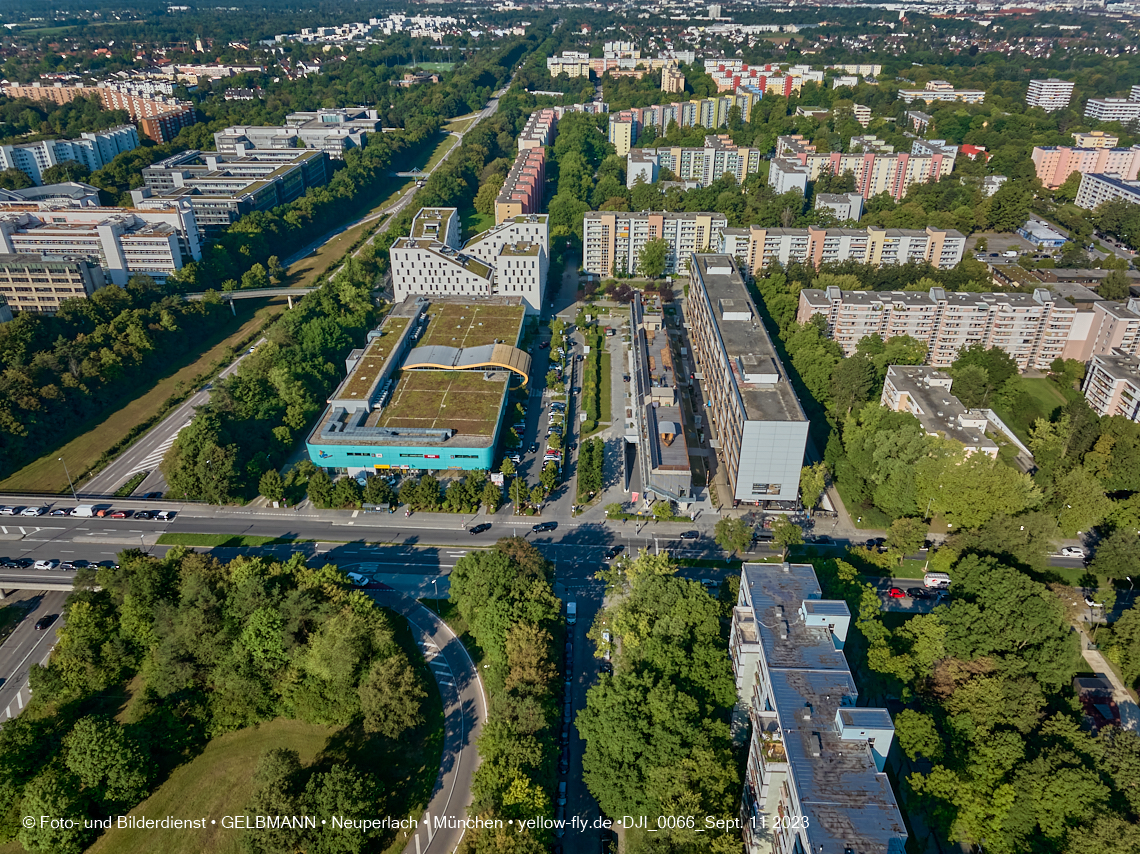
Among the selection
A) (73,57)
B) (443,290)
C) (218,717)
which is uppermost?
(73,57)

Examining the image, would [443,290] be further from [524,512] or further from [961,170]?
[961,170]

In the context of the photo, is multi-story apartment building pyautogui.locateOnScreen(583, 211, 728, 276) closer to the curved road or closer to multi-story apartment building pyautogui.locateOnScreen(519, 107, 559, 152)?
multi-story apartment building pyautogui.locateOnScreen(519, 107, 559, 152)

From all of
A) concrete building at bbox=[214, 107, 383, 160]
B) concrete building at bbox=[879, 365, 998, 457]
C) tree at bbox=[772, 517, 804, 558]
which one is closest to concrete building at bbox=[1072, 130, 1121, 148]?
concrete building at bbox=[879, 365, 998, 457]

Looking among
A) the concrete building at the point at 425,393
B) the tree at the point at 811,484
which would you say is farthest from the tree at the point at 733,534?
the concrete building at the point at 425,393

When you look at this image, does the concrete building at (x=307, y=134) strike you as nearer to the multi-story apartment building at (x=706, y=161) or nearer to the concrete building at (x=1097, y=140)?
the multi-story apartment building at (x=706, y=161)

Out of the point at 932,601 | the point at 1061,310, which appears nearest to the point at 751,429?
the point at 932,601

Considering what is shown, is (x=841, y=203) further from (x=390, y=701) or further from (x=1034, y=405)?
(x=390, y=701)
